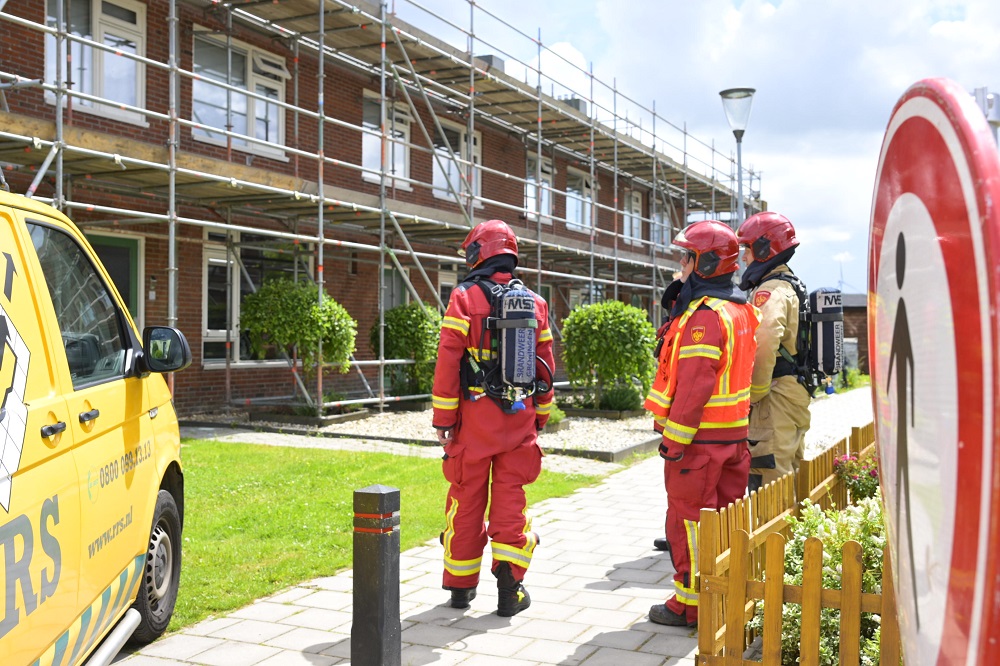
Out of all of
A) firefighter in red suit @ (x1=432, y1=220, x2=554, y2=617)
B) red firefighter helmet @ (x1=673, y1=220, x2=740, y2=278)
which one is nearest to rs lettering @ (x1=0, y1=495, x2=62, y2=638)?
firefighter in red suit @ (x1=432, y1=220, x2=554, y2=617)

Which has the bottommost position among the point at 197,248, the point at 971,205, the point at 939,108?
the point at 971,205

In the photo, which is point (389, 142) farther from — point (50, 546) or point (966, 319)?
point (966, 319)

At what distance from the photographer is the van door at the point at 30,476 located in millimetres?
2291

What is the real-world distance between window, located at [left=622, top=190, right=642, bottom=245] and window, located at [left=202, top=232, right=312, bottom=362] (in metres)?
14.9

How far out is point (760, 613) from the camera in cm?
395

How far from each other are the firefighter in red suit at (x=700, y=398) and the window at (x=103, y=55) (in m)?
Answer: 9.37

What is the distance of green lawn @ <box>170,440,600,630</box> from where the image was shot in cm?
541

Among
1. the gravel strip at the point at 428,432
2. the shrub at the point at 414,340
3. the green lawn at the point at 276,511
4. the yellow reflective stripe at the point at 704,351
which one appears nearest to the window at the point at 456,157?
the shrub at the point at 414,340

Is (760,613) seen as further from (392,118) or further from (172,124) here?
(392,118)

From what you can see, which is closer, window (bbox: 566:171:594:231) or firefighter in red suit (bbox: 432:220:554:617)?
firefighter in red suit (bbox: 432:220:554:617)

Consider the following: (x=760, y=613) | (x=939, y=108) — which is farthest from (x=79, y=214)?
(x=939, y=108)

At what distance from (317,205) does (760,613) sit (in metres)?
11.2

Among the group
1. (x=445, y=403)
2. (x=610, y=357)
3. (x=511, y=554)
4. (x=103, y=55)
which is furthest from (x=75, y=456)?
(x=610, y=357)

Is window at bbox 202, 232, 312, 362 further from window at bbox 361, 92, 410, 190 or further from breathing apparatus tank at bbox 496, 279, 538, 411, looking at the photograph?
breathing apparatus tank at bbox 496, 279, 538, 411
